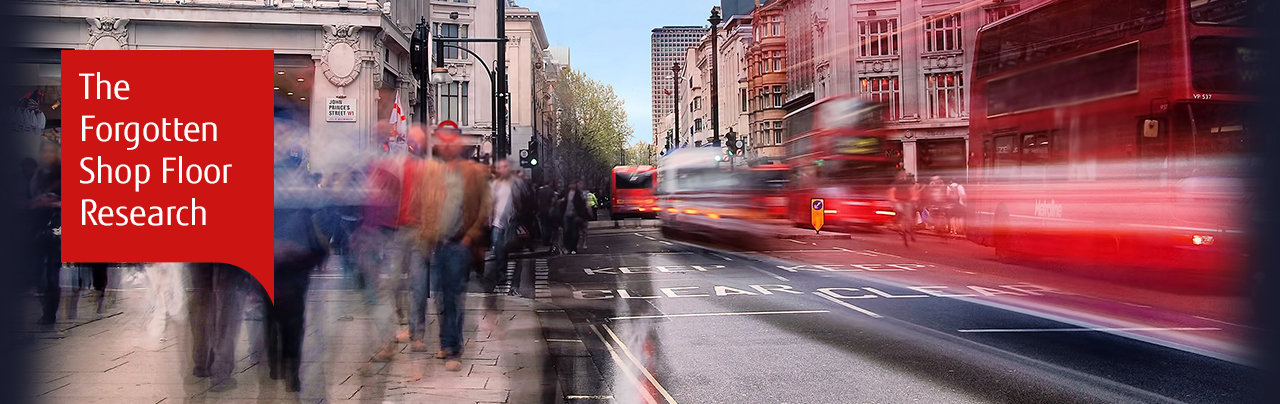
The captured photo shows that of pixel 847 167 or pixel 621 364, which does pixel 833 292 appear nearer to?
pixel 621 364

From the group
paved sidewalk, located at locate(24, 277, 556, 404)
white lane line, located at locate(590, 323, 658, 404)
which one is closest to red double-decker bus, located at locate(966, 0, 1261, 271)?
white lane line, located at locate(590, 323, 658, 404)

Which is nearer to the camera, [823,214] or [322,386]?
[322,386]

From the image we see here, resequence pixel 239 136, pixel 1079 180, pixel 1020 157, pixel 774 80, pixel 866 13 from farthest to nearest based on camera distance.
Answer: pixel 774 80
pixel 866 13
pixel 1020 157
pixel 1079 180
pixel 239 136

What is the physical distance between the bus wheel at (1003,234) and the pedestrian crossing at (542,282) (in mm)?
7256

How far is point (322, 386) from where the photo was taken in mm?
5141

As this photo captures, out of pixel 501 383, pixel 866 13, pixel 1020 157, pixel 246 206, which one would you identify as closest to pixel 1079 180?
pixel 1020 157

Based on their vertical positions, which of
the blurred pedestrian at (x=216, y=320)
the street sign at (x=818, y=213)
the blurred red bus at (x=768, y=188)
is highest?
the blurred red bus at (x=768, y=188)

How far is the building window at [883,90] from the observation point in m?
23.1

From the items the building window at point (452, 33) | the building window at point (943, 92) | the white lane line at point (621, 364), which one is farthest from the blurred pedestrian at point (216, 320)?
the building window at point (452, 33)

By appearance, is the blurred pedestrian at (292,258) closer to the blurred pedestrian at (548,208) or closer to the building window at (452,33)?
the blurred pedestrian at (548,208)

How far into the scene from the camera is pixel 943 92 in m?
31.1

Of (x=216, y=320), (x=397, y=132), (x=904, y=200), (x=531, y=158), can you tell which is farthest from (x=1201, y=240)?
(x=531, y=158)

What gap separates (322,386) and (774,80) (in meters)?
53.8

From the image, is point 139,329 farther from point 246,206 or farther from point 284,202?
point 246,206
